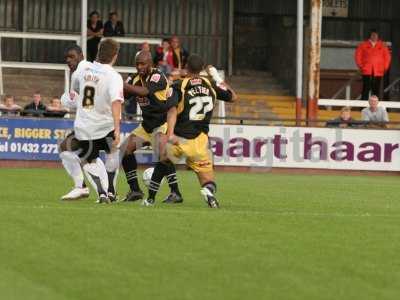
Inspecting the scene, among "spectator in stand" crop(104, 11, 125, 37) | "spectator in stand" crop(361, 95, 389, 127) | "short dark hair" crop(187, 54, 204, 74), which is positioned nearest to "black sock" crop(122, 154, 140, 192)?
"short dark hair" crop(187, 54, 204, 74)

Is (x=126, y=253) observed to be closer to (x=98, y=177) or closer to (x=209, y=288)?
(x=209, y=288)

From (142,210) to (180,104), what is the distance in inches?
64.5

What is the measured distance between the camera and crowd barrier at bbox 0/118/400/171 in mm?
29672

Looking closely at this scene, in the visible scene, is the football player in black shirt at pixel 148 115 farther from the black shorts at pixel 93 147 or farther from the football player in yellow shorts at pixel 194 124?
the black shorts at pixel 93 147

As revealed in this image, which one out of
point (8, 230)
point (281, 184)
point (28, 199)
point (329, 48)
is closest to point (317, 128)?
point (281, 184)

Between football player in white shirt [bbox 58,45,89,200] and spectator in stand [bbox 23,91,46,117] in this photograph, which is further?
spectator in stand [bbox 23,91,46,117]

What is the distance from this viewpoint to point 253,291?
10.1m

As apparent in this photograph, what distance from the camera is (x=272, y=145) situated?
3042cm

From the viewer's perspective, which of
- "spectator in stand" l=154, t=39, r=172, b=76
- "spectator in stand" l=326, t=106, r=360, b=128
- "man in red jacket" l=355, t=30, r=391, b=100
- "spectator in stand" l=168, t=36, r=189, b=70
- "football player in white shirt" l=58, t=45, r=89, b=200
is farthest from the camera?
"man in red jacket" l=355, t=30, r=391, b=100

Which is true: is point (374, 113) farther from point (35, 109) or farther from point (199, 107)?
point (199, 107)

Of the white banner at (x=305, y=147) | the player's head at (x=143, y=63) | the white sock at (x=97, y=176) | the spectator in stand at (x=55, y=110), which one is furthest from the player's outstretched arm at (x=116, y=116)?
the white banner at (x=305, y=147)

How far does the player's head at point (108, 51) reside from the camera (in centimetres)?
1642

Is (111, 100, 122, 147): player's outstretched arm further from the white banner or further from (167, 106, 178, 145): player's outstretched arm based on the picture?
the white banner

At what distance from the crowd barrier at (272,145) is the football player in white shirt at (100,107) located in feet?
41.7
